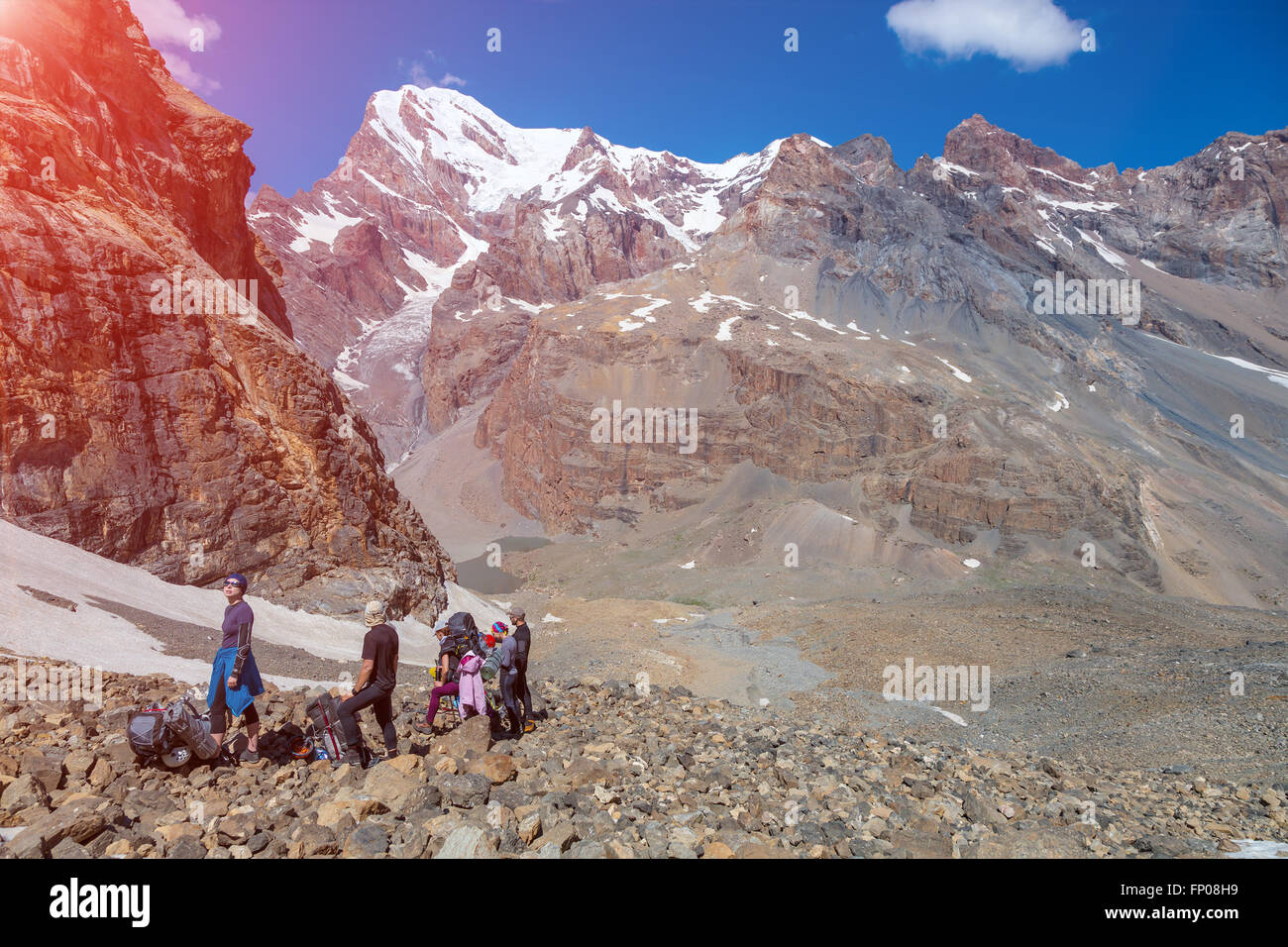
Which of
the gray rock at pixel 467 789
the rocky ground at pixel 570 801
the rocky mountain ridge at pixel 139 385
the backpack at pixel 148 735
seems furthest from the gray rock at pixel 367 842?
the rocky mountain ridge at pixel 139 385

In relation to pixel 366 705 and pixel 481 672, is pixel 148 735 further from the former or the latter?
pixel 481 672

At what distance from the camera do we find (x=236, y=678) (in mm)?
7270

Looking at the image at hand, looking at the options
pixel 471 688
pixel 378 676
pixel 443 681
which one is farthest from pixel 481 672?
pixel 378 676

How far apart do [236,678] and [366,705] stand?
55.9 inches

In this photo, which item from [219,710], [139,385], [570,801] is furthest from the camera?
[139,385]

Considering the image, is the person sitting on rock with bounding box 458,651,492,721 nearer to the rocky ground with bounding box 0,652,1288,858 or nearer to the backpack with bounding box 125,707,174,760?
the rocky ground with bounding box 0,652,1288,858

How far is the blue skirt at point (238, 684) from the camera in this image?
7.27 m

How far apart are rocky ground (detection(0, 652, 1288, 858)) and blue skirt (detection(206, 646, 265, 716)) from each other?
0.51 meters

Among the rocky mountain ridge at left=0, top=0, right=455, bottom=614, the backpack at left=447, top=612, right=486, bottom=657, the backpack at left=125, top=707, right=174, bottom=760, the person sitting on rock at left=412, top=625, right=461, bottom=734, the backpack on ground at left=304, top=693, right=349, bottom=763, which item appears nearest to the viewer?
the backpack at left=125, top=707, right=174, bottom=760

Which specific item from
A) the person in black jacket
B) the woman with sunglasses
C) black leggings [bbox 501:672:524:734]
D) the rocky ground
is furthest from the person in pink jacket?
the woman with sunglasses

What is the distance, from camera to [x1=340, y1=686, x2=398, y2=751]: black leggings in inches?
Answer: 279

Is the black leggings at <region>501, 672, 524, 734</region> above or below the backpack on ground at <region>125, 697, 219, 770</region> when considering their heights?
below
